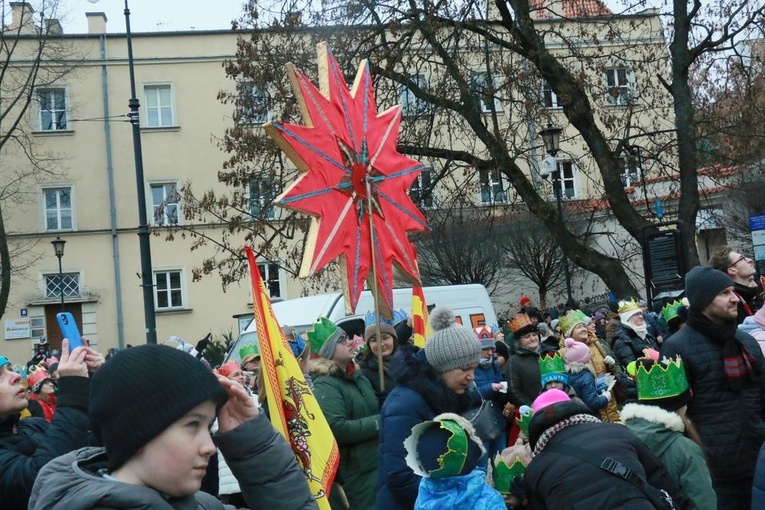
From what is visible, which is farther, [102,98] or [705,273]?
[102,98]

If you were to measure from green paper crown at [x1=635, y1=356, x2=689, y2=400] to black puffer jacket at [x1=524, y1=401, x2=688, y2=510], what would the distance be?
2.62 ft

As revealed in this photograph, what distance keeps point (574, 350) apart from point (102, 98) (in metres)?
28.1

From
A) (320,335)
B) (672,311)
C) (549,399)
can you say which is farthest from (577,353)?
(549,399)

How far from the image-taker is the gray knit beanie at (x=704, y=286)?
5.60 metres

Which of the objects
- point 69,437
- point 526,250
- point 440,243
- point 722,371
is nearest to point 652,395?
point 722,371

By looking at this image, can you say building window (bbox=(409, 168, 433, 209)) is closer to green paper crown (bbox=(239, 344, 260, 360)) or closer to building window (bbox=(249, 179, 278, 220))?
building window (bbox=(249, 179, 278, 220))

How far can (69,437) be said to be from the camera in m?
3.48

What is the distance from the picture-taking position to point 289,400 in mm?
4125

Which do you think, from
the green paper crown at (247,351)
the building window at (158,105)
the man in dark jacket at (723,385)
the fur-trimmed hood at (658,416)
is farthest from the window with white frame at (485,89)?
the building window at (158,105)

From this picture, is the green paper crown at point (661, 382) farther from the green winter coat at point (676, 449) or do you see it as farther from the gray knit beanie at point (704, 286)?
the gray knit beanie at point (704, 286)

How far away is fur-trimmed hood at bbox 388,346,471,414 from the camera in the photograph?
15.0 feet

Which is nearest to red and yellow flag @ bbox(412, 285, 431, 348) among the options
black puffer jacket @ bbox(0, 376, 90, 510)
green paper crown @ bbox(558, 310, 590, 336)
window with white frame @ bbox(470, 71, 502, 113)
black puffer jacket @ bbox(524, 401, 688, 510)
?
green paper crown @ bbox(558, 310, 590, 336)

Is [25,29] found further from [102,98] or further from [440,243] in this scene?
[440,243]

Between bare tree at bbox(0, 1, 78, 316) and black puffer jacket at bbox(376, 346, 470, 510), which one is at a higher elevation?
bare tree at bbox(0, 1, 78, 316)
